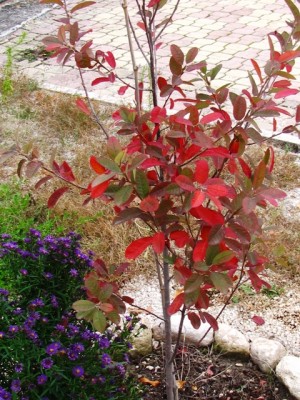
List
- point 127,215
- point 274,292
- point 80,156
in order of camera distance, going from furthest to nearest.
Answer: point 80,156
point 274,292
point 127,215

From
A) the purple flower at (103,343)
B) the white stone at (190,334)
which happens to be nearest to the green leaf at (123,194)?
the purple flower at (103,343)

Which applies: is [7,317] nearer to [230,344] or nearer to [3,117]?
[230,344]

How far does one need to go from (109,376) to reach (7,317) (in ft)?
1.38

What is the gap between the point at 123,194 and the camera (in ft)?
5.53

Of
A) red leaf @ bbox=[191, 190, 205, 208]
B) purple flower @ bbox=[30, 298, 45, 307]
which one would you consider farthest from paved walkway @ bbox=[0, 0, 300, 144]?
red leaf @ bbox=[191, 190, 205, 208]

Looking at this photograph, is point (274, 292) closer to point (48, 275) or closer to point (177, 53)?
point (48, 275)

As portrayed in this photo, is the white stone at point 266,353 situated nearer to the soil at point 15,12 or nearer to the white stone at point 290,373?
the white stone at point 290,373

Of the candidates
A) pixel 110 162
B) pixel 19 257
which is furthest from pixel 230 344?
pixel 110 162

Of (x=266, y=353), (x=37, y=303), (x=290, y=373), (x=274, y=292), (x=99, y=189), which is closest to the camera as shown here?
(x=99, y=189)

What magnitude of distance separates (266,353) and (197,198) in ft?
5.10

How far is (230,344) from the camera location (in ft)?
9.80

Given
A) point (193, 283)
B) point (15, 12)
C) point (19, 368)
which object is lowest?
point (15, 12)

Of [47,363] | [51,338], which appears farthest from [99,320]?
[51,338]

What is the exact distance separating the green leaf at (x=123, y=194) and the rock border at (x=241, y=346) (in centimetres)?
135
